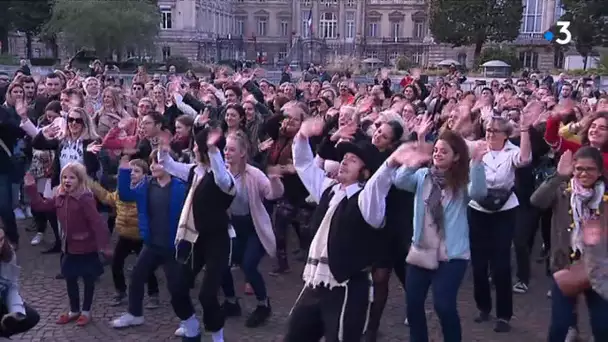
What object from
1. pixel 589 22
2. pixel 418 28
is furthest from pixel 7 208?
pixel 418 28

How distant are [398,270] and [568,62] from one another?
198 ft

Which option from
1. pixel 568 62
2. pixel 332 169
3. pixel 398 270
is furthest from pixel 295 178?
pixel 568 62

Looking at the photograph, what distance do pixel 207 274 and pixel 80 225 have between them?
1.47 metres

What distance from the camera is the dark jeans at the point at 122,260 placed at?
694 centimetres

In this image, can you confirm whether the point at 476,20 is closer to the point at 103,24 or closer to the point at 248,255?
the point at 103,24

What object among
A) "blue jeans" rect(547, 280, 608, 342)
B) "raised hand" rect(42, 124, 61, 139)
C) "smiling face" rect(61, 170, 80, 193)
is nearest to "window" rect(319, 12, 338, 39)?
"raised hand" rect(42, 124, 61, 139)

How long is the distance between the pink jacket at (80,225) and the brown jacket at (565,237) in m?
3.71

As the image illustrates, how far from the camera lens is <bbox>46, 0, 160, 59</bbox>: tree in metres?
48.2

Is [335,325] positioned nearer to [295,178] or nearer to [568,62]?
[295,178]

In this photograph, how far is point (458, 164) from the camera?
5.25m

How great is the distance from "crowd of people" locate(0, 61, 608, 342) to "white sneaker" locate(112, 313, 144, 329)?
0.01 meters

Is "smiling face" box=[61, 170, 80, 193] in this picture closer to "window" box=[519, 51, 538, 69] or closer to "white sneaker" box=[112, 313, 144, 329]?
"white sneaker" box=[112, 313, 144, 329]

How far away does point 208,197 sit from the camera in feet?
18.5

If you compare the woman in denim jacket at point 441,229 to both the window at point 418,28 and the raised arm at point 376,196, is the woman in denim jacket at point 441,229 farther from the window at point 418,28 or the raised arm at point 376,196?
the window at point 418,28
